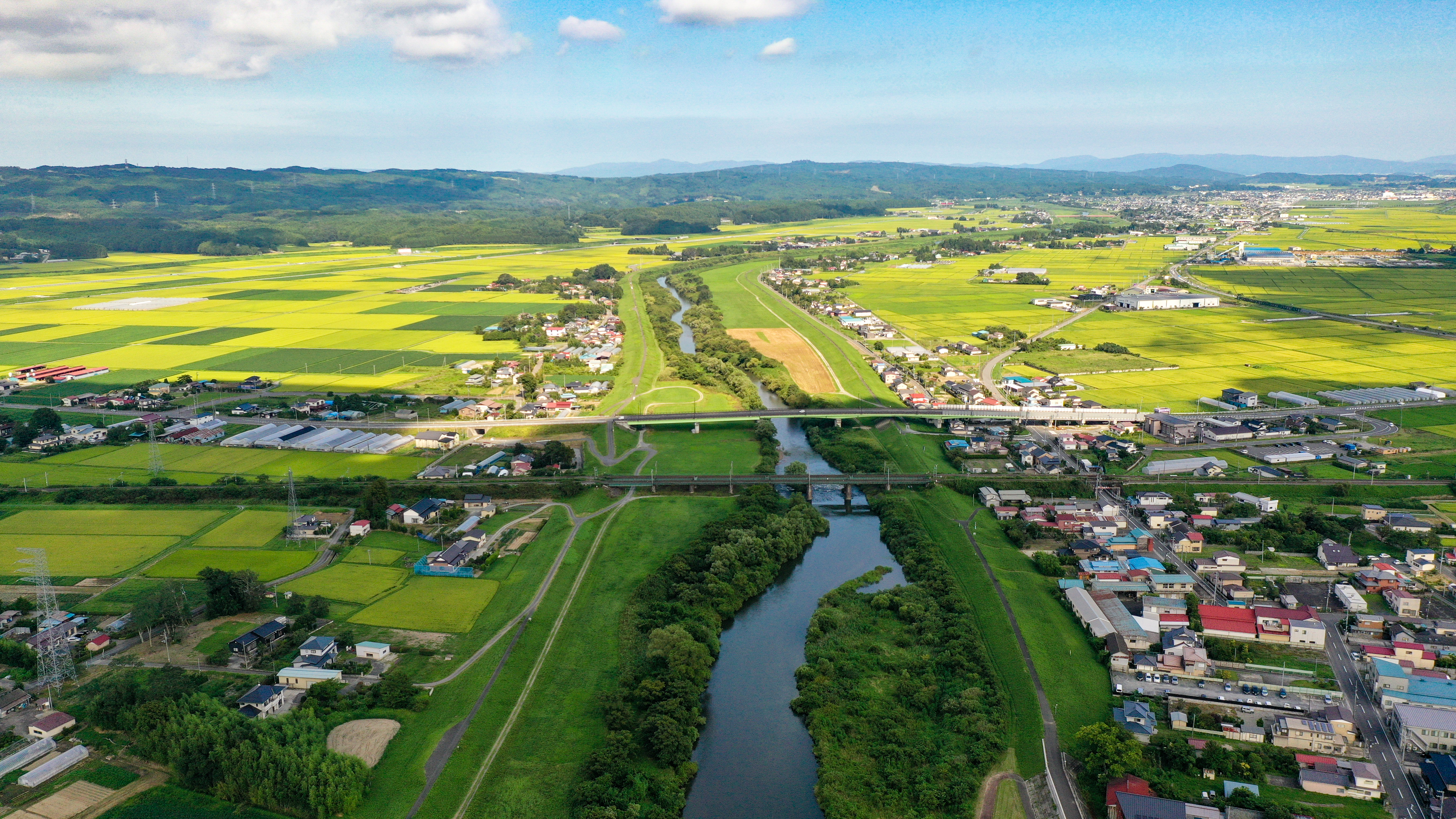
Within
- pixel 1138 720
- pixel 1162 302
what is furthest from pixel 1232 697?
pixel 1162 302

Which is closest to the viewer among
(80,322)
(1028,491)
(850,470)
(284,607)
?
(284,607)

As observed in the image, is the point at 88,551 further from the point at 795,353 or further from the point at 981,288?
the point at 981,288

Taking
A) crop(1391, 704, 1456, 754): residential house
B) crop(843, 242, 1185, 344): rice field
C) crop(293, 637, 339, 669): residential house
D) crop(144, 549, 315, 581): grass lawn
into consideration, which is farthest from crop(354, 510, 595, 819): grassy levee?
crop(843, 242, 1185, 344): rice field

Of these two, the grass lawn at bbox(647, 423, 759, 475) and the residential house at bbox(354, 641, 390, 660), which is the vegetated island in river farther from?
the grass lawn at bbox(647, 423, 759, 475)

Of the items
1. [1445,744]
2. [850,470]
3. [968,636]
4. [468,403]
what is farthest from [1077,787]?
[468,403]

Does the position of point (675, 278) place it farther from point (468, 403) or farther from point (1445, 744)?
point (1445, 744)

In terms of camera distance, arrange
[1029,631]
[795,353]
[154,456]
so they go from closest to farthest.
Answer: [1029,631], [154,456], [795,353]
